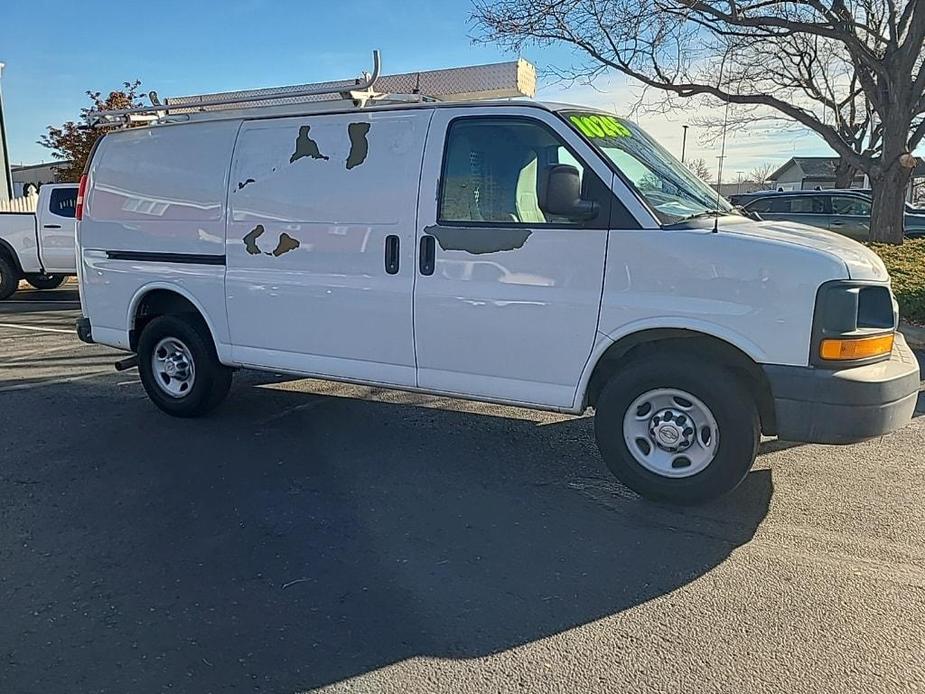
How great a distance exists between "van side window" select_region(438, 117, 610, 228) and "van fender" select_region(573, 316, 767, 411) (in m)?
0.70

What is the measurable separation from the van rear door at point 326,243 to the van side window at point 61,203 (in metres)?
9.26

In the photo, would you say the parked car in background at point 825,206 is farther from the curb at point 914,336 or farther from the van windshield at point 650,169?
the van windshield at point 650,169

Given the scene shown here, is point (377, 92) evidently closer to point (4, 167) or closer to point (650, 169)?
point (650, 169)

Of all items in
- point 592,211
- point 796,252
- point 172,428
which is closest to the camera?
point 796,252

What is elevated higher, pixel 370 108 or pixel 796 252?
pixel 370 108

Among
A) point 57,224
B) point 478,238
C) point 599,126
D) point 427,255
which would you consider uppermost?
point 599,126

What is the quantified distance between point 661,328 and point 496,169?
1.37 meters

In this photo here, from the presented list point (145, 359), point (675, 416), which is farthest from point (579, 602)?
point (145, 359)

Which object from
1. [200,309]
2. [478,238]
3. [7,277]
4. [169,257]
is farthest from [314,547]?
[7,277]

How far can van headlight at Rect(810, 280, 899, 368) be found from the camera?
3.72 metres

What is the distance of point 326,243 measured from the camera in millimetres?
5012

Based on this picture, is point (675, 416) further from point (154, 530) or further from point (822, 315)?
point (154, 530)

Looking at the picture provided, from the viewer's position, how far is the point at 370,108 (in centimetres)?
497

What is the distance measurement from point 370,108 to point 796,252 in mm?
2791
